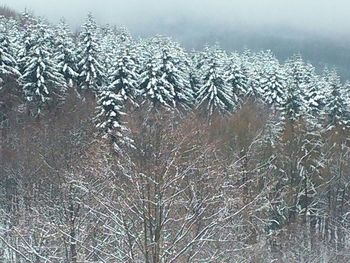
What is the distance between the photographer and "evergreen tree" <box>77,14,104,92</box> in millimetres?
41344

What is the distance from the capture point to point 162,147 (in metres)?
9.62

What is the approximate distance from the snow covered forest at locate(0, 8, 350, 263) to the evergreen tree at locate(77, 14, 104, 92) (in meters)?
0.10

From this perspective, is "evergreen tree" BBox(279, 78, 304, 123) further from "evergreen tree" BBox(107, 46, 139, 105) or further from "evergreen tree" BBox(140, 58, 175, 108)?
"evergreen tree" BBox(107, 46, 139, 105)

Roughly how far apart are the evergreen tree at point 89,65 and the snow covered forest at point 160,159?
0.10m

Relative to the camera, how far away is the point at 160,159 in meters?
9.59

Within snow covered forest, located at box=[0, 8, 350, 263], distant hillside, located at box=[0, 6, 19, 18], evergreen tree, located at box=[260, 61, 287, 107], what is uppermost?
distant hillside, located at box=[0, 6, 19, 18]

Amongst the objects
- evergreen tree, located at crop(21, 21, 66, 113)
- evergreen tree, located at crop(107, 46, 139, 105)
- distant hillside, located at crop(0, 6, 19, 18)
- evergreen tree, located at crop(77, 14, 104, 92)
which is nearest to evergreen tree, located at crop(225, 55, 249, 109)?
evergreen tree, located at crop(107, 46, 139, 105)

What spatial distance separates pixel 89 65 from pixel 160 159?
3333 centimetres

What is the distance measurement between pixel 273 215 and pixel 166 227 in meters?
22.9

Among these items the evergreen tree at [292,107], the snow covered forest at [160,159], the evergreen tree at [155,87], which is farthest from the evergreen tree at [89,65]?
the evergreen tree at [292,107]

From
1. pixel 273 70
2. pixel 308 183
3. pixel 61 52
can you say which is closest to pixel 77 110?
pixel 61 52

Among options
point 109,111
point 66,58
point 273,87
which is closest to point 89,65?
point 66,58

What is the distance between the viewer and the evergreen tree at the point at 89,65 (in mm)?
41344

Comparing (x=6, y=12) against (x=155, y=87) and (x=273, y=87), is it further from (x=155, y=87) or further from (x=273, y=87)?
(x=155, y=87)
